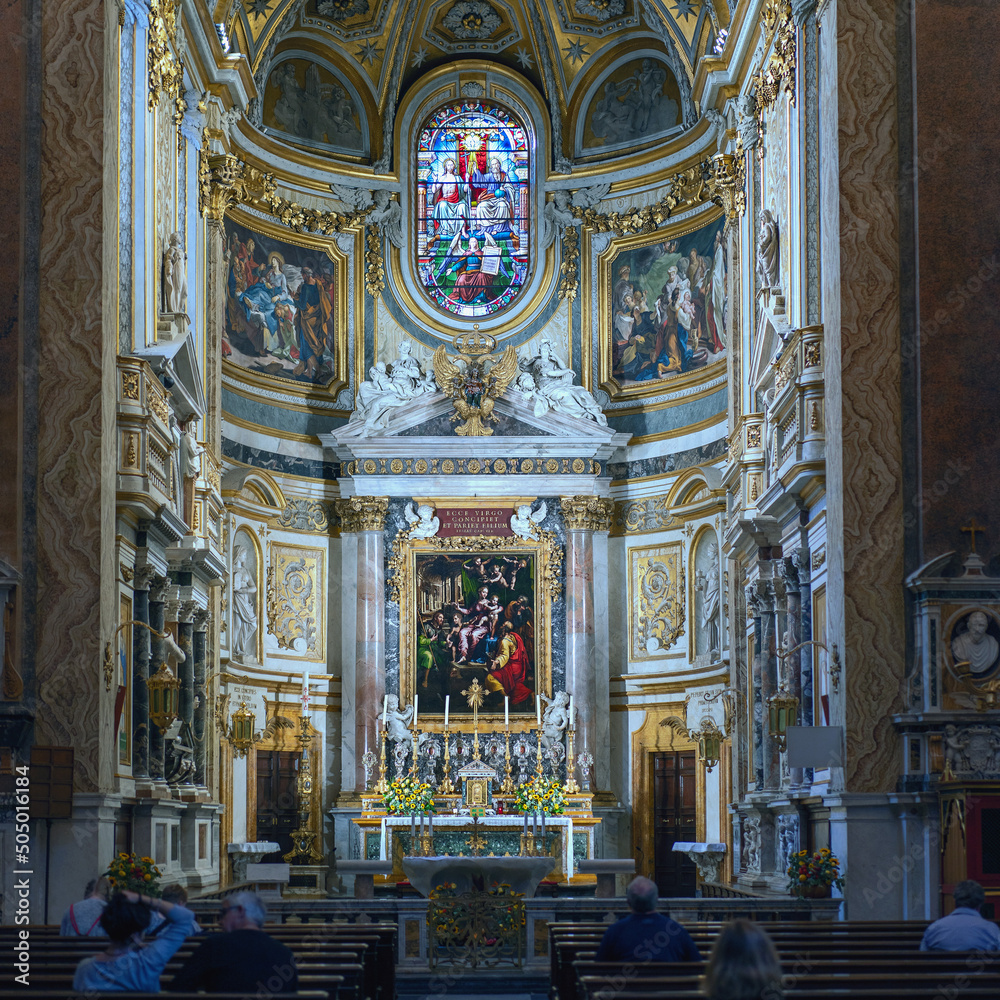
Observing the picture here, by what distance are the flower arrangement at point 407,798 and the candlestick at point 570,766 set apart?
252 centimetres

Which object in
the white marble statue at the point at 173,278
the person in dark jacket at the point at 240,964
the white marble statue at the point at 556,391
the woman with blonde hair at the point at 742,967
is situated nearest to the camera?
the woman with blonde hair at the point at 742,967

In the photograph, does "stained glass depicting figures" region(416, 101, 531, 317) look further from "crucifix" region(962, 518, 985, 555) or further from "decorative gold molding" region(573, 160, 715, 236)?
"crucifix" region(962, 518, 985, 555)

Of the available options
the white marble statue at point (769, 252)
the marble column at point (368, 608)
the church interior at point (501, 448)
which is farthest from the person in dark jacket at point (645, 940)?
the marble column at point (368, 608)

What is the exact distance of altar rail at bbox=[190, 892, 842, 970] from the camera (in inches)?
622

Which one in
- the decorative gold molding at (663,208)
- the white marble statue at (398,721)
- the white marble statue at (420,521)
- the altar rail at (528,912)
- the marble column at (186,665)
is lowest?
the altar rail at (528,912)

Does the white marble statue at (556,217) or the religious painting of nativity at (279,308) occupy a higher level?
the white marble statue at (556,217)

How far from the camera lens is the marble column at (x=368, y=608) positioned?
26984 millimetres

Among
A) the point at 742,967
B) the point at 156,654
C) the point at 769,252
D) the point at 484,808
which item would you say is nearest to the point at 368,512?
the point at 484,808

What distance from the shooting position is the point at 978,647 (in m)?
14.9

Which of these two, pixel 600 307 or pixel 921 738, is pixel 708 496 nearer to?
pixel 600 307

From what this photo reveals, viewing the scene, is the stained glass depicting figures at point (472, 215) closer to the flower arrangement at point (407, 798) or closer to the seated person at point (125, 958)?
the flower arrangement at point (407, 798)

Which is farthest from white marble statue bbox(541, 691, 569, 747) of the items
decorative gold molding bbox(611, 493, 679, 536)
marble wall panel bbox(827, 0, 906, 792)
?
marble wall panel bbox(827, 0, 906, 792)

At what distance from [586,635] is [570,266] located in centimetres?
719

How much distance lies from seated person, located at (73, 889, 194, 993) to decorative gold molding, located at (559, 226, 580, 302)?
2272cm
